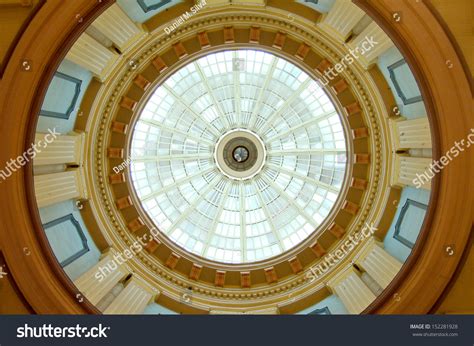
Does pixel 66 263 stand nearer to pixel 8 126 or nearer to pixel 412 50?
pixel 8 126

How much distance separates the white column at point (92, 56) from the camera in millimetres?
12721

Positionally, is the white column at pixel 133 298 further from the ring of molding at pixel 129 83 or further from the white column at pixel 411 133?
the white column at pixel 411 133

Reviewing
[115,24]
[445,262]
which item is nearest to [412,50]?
[445,262]

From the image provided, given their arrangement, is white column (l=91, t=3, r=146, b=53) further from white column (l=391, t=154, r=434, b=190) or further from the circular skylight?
white column (l=391, t=154, r=434, b=190)

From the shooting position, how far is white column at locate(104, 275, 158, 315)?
1420 centimetres

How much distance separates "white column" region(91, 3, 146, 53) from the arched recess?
263 cm

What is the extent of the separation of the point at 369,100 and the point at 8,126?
447 inches

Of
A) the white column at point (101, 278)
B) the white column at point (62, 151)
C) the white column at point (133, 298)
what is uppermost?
the white column at point (62, 151)

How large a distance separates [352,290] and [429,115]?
6.47 meters

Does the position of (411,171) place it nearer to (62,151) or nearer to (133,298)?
(133,298)

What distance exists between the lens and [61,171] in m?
13.8

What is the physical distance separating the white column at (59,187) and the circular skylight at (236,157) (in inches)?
185

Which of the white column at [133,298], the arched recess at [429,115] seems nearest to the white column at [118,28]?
the arched recess at [429,115]
